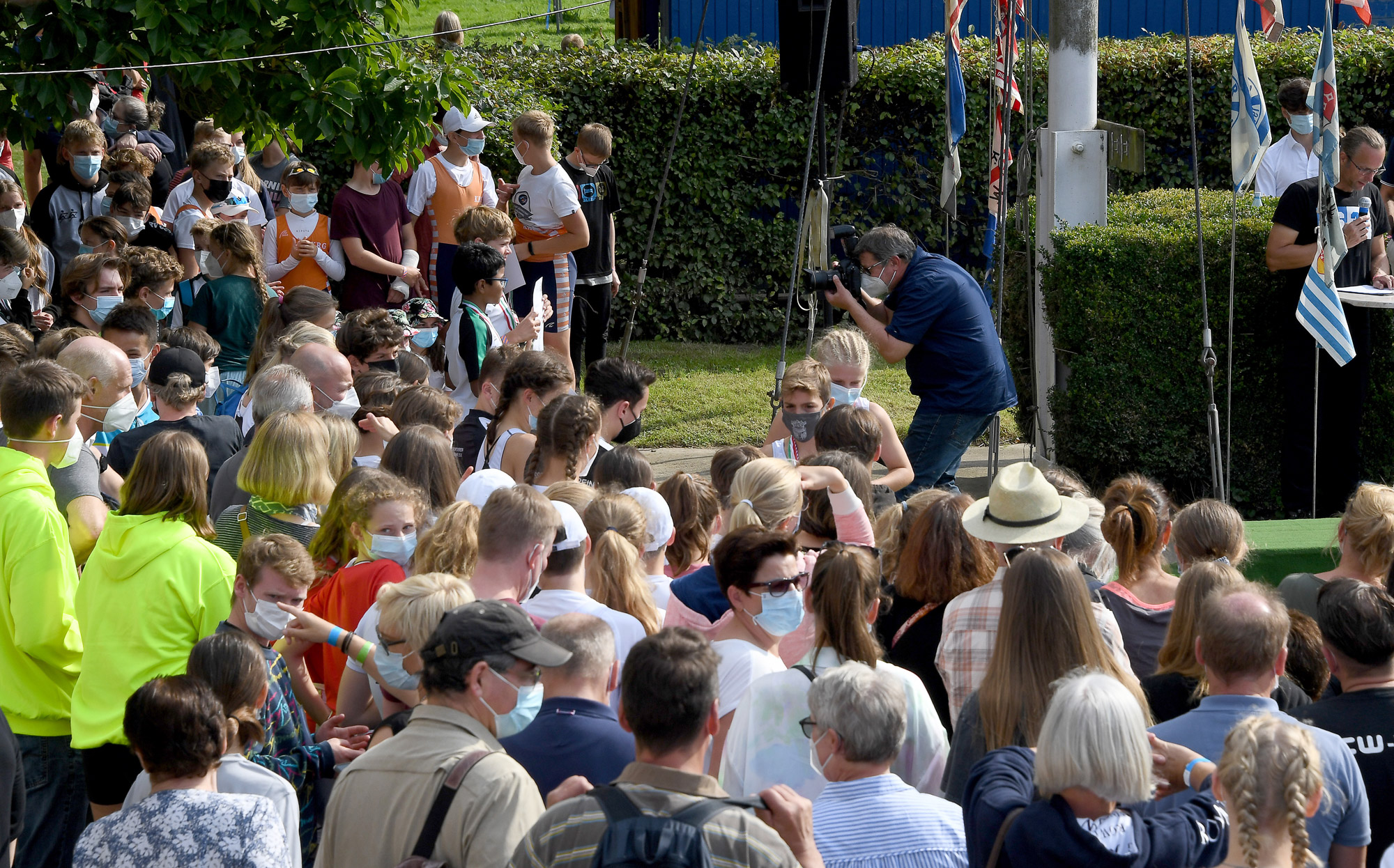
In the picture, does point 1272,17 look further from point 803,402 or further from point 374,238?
point 374,238

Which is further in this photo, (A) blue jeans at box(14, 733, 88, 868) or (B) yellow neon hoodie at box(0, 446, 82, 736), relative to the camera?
(A) blue jeans at box(14, 733, 88, 868)

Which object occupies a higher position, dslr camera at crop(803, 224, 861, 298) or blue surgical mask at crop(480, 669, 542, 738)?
dslr camera at crop(803, 224, 861, 298)

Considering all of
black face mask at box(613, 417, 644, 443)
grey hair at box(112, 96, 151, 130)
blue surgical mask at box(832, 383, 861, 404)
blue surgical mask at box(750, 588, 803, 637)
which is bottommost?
blue surgical mask at box(750, 588, 803, 637)

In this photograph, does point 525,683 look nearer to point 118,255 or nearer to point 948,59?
point 118,255

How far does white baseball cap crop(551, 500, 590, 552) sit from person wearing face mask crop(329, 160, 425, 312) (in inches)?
196

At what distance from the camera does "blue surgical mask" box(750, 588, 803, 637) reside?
3660 millimetres

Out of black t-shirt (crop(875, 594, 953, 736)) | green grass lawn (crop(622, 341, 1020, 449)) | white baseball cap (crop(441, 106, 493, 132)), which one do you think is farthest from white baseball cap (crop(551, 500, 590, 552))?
green grass lawn (crop(622, 341, 1020, 449))

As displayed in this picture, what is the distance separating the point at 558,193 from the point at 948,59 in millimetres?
2559

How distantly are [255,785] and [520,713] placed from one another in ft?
2.10

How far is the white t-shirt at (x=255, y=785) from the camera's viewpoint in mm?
3193

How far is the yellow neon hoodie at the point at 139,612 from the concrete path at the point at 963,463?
525 centimetres

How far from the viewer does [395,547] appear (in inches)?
167

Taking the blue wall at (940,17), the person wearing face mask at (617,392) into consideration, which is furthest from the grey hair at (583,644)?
the blue wall at (940,17)

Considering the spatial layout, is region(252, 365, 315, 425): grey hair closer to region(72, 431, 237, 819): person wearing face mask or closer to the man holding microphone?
region(72, 431, 237, 819): person wearing face mask
